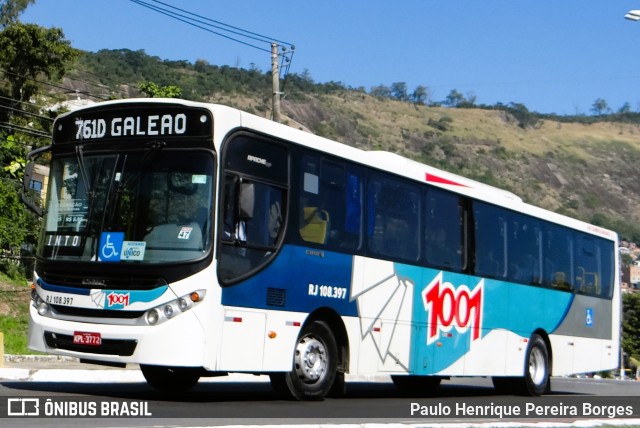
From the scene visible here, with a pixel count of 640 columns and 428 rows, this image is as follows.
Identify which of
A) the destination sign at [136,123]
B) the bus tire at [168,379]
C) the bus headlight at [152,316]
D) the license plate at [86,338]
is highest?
the destination sign at [136,123]

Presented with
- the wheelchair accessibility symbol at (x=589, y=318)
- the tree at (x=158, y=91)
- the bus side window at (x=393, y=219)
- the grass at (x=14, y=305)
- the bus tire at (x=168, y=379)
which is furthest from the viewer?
the tree at (x=158, y=91)

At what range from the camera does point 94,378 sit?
16969 mm

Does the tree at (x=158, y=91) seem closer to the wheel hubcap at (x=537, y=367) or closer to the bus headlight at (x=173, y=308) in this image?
the wheel hubcap at (x=537, y=367)

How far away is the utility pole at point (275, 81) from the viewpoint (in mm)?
31516

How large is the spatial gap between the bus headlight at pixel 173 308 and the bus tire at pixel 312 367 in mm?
2016

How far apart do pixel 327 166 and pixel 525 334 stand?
686 centimetres

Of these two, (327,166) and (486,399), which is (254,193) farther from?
(486,399)

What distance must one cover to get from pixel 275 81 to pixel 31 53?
2829 centimetres

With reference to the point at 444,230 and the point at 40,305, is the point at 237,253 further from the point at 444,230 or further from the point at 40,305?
the point at 444,230

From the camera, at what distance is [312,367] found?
14148mm

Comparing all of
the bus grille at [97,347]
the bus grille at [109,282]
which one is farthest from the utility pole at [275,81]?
the bus grille at [97,347]

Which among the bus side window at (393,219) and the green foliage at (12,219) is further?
the green foliage at (12,219)

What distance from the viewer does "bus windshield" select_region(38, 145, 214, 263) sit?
488 inches

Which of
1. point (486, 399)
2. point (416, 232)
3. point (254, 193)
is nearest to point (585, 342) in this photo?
point (486, 399)
